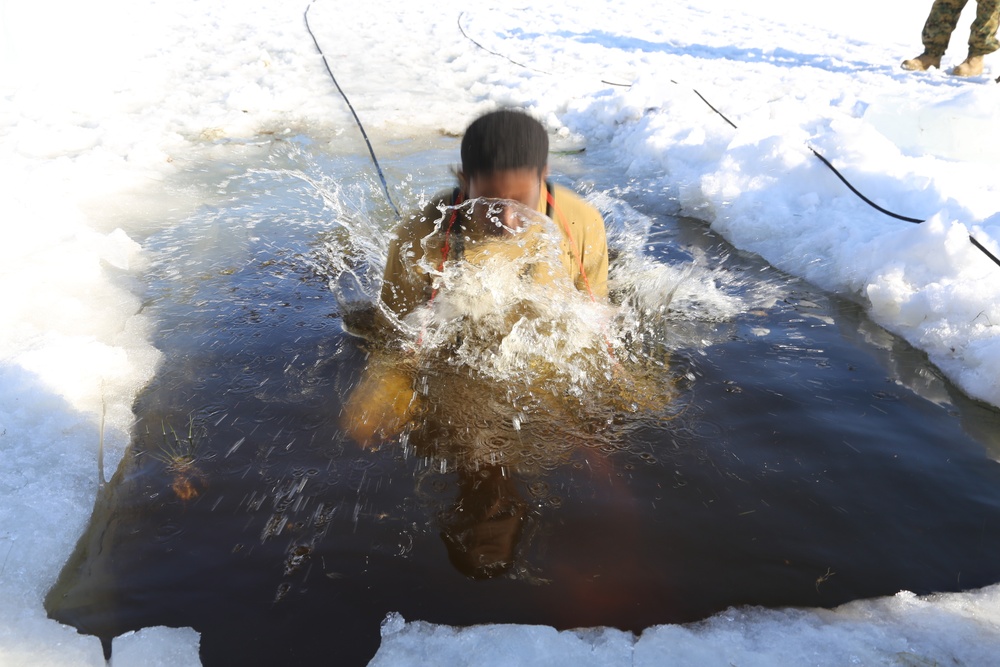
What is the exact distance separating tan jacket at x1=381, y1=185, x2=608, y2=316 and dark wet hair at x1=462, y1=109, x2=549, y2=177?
228mm

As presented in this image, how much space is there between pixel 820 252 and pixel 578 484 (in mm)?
2577

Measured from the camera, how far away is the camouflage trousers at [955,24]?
793 cm

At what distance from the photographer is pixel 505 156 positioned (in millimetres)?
2520

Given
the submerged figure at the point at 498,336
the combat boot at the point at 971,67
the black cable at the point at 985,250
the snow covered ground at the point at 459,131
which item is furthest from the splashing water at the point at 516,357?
the combat boot at the point at 971,67

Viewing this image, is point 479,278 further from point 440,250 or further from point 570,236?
point 570,236

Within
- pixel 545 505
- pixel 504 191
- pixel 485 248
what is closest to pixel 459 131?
pixel 485 248

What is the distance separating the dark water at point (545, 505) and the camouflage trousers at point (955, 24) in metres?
7.27

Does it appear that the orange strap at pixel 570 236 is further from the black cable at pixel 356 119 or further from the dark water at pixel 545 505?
the black cable at pixel 356 119

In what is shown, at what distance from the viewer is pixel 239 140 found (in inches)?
263

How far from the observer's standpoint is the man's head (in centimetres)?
252

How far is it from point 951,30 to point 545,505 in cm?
959

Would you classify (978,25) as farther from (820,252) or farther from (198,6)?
(198,6)

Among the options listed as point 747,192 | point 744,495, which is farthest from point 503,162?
point 747,192

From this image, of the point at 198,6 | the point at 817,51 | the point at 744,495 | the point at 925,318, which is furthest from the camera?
the point at 198,6
